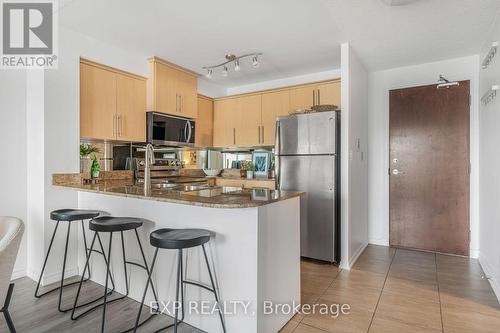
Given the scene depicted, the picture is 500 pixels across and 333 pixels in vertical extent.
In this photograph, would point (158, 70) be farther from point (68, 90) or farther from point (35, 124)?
point (35, 124)

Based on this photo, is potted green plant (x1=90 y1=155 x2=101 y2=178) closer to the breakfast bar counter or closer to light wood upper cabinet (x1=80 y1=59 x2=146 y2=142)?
light wood upper cabinet (x1=80 y1=59 x2=146 y2=142)

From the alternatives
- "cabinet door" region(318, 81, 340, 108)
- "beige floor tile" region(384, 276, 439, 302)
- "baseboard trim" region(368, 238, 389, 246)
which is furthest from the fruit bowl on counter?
"beige floor tile" region(384, 276, 439, 302)

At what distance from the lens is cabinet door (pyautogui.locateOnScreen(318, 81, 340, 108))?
3.64 metres

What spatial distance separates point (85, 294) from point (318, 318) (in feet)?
6.38

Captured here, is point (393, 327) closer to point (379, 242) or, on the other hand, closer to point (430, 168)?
point (379, 242)

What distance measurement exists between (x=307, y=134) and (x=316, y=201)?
784 millimetres

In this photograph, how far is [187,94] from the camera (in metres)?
4.11

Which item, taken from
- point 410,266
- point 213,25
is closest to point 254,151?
point 213,25

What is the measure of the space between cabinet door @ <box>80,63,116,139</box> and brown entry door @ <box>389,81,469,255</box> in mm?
3577

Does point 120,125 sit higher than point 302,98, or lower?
lower

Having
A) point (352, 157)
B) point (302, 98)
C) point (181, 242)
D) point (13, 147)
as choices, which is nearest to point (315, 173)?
point (352, 157)

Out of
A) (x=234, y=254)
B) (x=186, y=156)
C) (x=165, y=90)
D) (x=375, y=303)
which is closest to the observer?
(x=234, y=254)

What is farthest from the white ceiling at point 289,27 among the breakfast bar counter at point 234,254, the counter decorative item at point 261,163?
the breakfast bar counter at point 234,254

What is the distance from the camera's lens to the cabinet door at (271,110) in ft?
13.4
